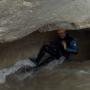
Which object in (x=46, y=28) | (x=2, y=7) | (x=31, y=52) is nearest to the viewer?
(x=2, y=7)

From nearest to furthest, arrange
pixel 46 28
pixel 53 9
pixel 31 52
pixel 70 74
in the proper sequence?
pixel 53 9 < pixel 46 28 < pixel 70 74 < pixel 31 52

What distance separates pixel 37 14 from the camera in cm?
456

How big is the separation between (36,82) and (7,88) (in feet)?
1.71

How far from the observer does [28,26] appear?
497cm

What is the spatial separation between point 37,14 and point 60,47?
2.56 meters

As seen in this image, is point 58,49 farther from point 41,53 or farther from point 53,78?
point 53,78

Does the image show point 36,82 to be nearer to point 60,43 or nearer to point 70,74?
point 70,74

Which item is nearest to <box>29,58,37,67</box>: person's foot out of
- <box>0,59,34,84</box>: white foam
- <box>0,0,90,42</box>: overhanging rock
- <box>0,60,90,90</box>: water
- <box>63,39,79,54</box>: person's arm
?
<box>0,59,34,84</box>: white foam

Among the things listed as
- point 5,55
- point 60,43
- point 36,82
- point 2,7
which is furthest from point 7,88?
point 2,7

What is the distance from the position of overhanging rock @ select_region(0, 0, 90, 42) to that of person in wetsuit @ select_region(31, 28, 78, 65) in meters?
1.33

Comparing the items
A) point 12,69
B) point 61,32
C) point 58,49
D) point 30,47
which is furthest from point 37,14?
point 30,47

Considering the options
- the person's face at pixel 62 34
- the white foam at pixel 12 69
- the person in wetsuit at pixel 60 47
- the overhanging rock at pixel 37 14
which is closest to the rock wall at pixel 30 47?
the white foam at pixel 12 69

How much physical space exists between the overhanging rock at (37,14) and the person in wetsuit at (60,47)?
1.33 metres

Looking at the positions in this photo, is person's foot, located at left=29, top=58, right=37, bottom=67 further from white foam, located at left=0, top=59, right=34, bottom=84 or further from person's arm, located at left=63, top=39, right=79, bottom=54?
person's arm, located at left=63, top=39, right=79, bottom=54
